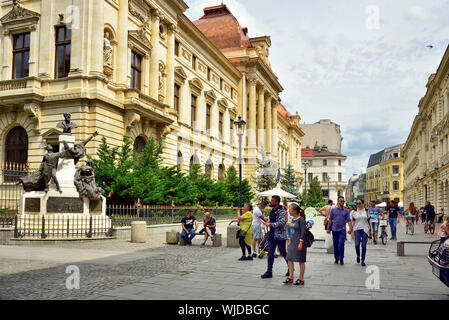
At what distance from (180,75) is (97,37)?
39.3 feet

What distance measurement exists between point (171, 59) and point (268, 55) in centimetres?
3013

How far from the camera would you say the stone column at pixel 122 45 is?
1017 inches

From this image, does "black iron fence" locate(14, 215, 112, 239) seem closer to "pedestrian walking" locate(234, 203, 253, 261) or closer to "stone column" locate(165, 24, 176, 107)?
"pedestrian walking" locate(234, 203, 253, 261)

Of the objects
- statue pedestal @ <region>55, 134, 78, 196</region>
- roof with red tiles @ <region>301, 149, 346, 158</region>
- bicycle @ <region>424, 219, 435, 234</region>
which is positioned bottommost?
bicycle @ <region>424, 219, 435, 234</region>

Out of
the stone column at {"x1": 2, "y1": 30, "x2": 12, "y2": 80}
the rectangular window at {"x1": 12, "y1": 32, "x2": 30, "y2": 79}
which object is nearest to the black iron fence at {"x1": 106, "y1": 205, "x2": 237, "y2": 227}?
the rectangular window at {"x1": 12, "y1": 32, "x2": 30, "y2": 79}

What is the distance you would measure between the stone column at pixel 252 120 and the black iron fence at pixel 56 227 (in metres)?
36.0

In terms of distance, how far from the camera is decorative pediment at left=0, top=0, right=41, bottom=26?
2477 centimetres

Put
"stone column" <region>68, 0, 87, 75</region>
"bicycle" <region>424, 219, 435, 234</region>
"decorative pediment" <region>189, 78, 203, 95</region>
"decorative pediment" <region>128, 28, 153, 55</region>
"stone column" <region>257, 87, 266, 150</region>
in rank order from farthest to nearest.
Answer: "stone column" <region>257, 87, 266, 150</region>
"decorative pediment" <region>189, 78, 203, 95</region>
"decorative pediment" <region>128, 28, 153, 55</region>
"bicycle" <region>424, 219, 435, 234</region>
"stone column" <region>68, 0, 87, 75</region>

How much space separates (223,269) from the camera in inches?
402

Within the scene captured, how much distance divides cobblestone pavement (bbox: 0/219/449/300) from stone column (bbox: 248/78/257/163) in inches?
1476

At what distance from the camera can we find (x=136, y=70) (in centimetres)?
2870

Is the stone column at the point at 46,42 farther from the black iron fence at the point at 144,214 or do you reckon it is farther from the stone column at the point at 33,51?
the black iron fence at the point at 144,214

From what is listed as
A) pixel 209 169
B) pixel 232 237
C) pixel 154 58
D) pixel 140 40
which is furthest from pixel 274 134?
pixel 232 237

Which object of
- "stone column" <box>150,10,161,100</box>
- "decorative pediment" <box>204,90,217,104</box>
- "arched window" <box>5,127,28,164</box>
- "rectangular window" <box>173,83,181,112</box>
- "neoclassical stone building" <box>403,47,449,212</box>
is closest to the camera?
"arched window" <box>5,127,28,164</box>
